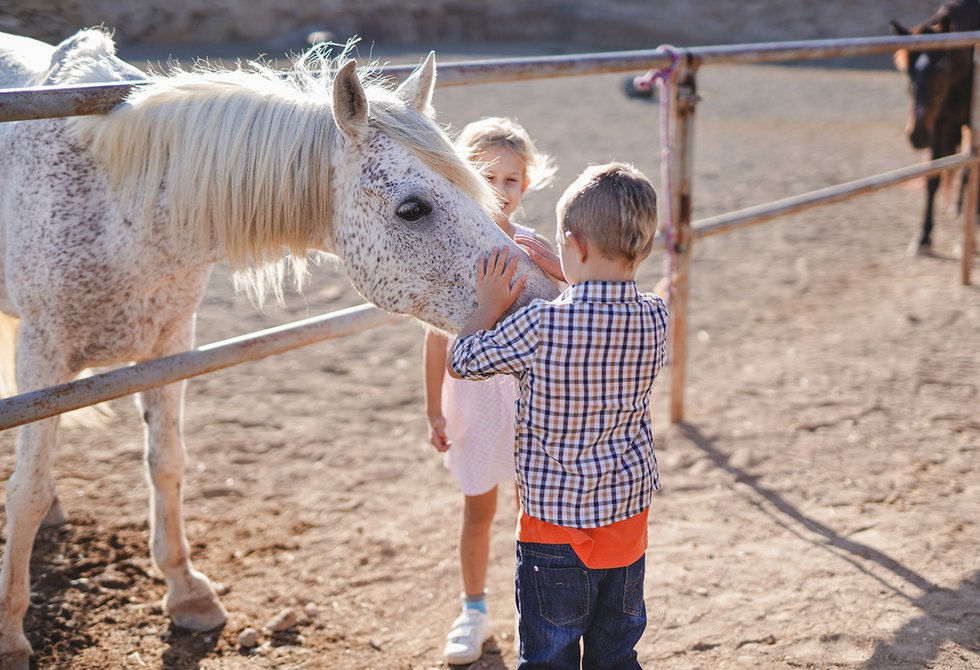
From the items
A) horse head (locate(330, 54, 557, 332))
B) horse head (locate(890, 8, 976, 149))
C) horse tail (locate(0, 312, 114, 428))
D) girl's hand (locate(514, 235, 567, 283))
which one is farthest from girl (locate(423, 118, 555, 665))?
horse head (locate(890, 8, 976, 149))

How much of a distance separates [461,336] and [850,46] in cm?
276

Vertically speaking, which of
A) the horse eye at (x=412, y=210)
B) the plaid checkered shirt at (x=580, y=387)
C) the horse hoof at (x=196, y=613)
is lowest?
the horse hoof at (x=196, y=613)

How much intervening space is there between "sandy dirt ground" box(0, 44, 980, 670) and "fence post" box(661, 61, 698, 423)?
1.84 ft

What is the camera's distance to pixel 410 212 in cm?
174

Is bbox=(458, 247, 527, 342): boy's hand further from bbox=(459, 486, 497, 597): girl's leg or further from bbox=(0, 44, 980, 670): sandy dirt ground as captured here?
bbox=(0, 44, 980, 670): sandy dirt ground

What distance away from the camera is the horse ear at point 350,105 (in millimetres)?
1627

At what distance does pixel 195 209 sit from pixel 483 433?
0.89 metres

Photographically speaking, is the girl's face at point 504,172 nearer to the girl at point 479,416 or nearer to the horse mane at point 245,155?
the girl at point 479,416

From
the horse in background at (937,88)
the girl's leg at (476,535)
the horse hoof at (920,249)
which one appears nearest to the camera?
the girl's leg at (476,535)

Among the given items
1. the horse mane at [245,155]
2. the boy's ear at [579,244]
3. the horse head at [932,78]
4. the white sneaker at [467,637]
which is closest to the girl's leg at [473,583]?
the white sneaker at [467,637]

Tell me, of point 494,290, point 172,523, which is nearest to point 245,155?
point 494,290

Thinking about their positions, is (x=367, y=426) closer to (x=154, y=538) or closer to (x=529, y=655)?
(x=154, y=538)

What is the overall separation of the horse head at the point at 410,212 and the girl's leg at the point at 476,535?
0.63 m

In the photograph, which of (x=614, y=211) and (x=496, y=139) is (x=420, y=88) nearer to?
(x=496, y=139)
